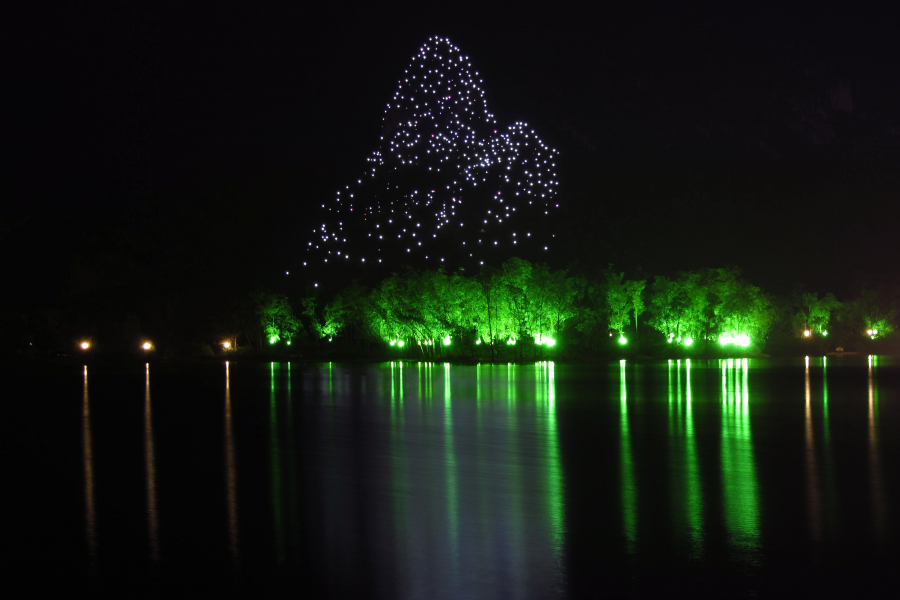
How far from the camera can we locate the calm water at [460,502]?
17.3ft

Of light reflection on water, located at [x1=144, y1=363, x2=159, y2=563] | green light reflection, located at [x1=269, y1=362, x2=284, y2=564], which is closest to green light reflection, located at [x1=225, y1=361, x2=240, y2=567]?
green light reflection, located at [x1=269, y1=362, x2=284, y2=564]

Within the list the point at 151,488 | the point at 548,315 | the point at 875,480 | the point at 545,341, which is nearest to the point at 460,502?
the point at 151,488

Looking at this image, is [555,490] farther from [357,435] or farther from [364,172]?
[364,172]

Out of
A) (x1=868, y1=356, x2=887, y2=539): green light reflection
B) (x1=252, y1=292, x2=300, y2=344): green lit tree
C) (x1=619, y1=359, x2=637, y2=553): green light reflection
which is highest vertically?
(x1=252, y1=292, x2=300, y2=344): green lit tree

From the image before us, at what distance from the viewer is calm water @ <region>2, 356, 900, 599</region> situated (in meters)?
5.28

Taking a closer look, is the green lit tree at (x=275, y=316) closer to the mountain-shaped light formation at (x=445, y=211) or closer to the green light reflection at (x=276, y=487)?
the mountain-shaped light formation at (x=445, y=211)

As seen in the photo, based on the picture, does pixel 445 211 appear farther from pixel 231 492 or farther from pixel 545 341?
pixel 231 492

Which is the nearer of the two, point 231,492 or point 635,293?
point 231,492

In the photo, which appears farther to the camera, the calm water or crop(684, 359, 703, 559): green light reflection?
crop(684, 359, 703, 559): green light reflection

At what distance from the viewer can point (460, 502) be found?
740 cm

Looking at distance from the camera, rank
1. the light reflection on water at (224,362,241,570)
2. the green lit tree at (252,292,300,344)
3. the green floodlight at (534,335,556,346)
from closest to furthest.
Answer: the light reflection on water at (224,362,241,570), the green floodlight at (534,335,556,346), the green lit tree at (252,292,300,344)

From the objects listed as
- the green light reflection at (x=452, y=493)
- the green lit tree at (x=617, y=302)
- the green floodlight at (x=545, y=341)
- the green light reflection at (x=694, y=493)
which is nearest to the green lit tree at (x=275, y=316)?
the green floodlight at (x=545, y=341)

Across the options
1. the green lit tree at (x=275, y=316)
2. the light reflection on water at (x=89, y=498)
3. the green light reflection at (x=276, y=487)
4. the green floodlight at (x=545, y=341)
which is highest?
the green lit tree at (x=275, y=316)

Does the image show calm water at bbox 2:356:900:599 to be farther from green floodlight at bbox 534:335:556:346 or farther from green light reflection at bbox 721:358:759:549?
green floodlight at bbox 534:335:556:346
